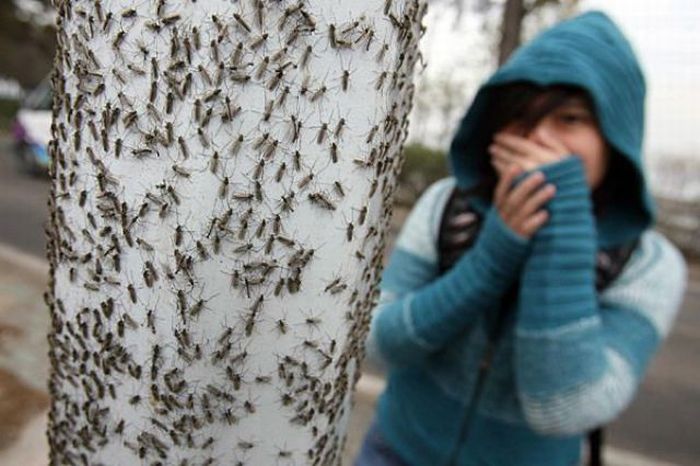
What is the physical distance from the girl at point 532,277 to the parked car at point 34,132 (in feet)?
29.1

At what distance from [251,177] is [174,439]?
294 millimetres

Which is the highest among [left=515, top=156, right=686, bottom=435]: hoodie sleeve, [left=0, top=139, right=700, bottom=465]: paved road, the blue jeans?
[left=515, top=156, right=686, bottom=435]: hoodie sleeve

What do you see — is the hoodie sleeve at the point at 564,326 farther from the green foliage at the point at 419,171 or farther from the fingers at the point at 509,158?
the green foliage at the point at 419,171

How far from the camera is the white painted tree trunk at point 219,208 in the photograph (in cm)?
50

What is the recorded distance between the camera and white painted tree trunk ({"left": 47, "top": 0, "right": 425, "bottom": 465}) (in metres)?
0.50

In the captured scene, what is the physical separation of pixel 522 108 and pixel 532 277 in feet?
1.18

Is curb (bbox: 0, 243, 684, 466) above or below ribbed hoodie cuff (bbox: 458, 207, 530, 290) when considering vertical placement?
below

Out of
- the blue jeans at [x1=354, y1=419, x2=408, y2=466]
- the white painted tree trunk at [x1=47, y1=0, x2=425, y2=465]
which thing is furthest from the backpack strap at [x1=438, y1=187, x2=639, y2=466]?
the white painted tree trunk at [x1=47, y1=0, x2=425, y2=465]

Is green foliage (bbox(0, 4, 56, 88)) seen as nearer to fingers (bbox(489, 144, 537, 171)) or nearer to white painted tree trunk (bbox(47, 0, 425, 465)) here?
fingers (bbox(489, 144, 537, 171))

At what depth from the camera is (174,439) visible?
599 millimetres

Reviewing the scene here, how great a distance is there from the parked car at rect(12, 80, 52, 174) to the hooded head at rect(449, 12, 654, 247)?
349 inches

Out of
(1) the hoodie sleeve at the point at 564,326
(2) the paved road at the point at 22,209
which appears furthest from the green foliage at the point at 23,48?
(1) the hoodie sleeve at the point at 564,326

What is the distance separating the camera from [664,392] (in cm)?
408

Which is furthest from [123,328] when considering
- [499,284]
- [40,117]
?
[40,117]
